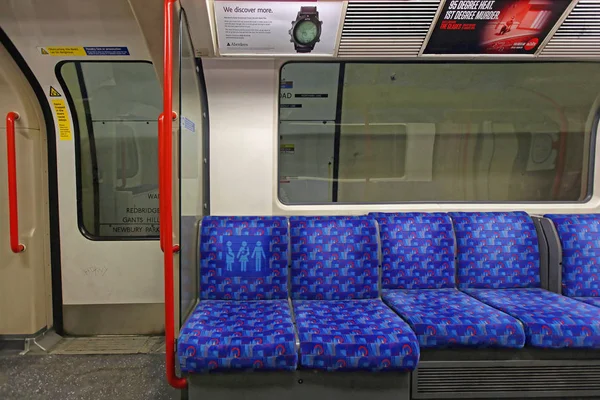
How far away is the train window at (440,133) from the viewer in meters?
3.23

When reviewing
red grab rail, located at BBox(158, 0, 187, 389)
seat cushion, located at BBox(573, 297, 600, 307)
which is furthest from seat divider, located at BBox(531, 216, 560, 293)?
red grab rail, located at BBox(158, 0, 187, 389)

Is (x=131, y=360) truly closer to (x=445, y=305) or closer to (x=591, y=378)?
(x=445, y=305)

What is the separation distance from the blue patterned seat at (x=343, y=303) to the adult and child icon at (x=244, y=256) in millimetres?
229

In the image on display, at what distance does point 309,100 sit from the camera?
314cm

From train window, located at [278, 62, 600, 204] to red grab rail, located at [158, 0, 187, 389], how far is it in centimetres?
158

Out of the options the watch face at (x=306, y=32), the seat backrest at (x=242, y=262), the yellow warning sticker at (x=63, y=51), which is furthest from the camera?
the yellow warning sticker at (x=63, y=51)

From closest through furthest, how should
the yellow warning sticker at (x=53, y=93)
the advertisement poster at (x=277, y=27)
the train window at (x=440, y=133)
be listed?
the advertisement poster at (x=277, y=27) < the yellow warning sticker at (x=53, y=93) < the train window at (x=440, y=133)

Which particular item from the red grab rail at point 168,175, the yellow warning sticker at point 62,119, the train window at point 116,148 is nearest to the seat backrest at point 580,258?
the red grab rail at point 168,175

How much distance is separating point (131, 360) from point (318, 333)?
160 cm

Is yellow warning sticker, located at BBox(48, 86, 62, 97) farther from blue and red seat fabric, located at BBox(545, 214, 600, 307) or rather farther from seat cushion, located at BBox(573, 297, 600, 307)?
seat cushion, located at BBox(573, 297, 600, 307)

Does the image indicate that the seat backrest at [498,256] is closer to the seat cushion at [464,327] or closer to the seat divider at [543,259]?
the seat divider at [543,259]

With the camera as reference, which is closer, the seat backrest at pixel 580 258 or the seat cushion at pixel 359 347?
the seat cushion at pixel 359 347

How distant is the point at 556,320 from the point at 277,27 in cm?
238

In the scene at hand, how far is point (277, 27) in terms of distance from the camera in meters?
2.17
